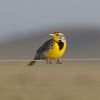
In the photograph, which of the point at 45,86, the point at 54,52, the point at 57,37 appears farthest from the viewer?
the point at 45,86

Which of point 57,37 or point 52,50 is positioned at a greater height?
point 57,37

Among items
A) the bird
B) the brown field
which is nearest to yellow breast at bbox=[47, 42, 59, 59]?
the bird

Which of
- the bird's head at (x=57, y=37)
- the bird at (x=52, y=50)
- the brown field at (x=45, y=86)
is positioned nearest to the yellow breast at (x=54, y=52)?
the bird at (x=52, y=50)

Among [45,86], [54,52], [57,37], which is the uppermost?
[57,37]

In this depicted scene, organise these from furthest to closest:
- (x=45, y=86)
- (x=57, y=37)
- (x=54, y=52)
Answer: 1. (x=45, y=86)
2. (x=57, y=37)
3. (x=54, y=52)

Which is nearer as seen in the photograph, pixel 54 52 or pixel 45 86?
pixel 54 52

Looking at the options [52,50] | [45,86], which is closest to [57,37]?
[52,50]

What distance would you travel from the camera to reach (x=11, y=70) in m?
27.6

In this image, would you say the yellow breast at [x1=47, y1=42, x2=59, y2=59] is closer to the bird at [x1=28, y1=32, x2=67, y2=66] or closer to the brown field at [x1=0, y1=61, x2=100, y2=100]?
the bird at [x1=28, y1=32, x2=67, y2=66]

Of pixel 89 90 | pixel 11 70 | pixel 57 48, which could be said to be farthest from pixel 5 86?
pixel 57 48

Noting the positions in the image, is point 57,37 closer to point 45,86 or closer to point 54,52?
point 54,52

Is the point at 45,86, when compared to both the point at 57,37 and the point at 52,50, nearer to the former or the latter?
the point at 57,37

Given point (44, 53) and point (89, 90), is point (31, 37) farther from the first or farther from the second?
point (44, 53)

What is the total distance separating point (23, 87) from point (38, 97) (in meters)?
2.45
